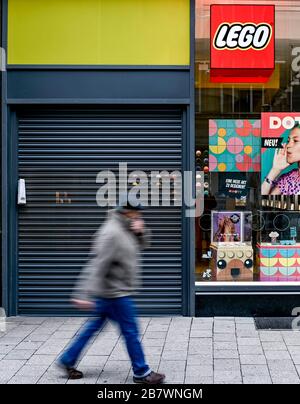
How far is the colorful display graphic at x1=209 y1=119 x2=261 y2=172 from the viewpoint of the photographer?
29.7 ft

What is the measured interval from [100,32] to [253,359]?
200 inches

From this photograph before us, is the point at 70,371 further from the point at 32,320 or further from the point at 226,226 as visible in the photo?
the point at 226,226

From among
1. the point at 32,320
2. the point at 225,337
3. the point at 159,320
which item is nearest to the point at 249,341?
the point at 225,337

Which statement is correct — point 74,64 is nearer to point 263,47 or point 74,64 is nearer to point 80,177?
point 80,177

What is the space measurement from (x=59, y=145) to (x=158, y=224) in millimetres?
1867

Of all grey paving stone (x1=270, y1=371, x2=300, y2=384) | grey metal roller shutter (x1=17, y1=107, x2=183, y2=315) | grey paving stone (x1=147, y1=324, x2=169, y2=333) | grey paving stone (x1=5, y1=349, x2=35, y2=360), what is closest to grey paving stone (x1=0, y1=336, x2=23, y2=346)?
grey paving stone (x1=5, y1=349, x2=35, y2=360)

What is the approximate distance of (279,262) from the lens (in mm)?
9094

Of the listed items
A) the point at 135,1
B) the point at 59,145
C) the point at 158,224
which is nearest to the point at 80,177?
the point at 59,145

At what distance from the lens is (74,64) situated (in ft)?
28.9

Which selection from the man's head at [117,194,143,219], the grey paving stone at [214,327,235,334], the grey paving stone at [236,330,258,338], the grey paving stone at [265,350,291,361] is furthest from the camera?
the grey paving stone at [214,327,235,334]

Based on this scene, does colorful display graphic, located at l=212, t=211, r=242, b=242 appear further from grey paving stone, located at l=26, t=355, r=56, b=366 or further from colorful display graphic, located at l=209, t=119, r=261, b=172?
grey paving stone, located at l=26, t=355, r=56, b=366

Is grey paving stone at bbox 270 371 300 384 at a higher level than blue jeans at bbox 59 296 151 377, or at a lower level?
lower

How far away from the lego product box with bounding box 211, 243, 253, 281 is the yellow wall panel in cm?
282

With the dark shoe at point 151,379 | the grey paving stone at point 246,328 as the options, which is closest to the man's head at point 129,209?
the dark shoe at point 151,379
